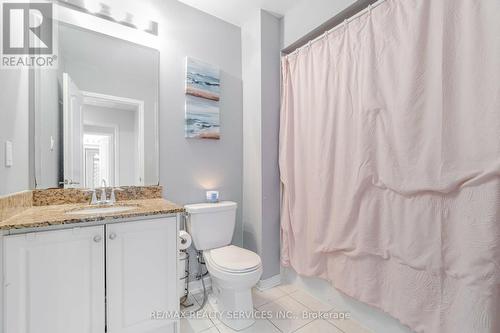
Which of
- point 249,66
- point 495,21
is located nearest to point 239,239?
point 249,66

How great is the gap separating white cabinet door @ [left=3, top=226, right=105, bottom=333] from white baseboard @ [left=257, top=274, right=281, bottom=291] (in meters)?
1.26

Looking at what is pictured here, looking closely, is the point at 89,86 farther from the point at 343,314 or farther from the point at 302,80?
the point at 343,314

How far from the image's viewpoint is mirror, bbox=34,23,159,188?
1411 mm

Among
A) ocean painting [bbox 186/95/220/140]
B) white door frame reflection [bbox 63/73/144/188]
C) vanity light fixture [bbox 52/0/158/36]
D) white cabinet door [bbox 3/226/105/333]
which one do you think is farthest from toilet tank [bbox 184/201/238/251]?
vanity light fixture [bbox 52/0/158/36]

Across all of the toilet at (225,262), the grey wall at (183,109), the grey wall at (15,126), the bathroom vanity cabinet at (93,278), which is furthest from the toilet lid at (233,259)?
Answer: the grey wall at (15,126)

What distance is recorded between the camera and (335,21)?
166 cm

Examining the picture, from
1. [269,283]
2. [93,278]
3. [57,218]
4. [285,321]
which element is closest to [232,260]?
[285,321]

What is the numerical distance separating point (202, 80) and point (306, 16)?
1040 mm

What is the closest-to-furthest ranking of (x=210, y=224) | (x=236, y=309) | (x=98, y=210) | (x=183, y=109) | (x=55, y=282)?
(x=55, y=282)
(x=98, y=210)
(x=236, y=309)
(x=210, y=224)
(x=183, y=109)

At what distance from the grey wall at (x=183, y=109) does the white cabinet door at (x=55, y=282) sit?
816mm

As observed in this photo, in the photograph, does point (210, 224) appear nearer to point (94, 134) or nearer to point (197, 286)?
point (197, 286)

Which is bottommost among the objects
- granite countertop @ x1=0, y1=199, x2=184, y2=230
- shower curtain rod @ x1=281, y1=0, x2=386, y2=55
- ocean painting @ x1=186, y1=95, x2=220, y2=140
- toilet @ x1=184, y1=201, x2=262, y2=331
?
toilet @ x1=184, y1=201, x2=262, y2=331

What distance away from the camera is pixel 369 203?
1404 millimetres

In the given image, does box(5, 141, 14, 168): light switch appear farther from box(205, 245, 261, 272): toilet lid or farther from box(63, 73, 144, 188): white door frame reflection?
box(205, 245, 261, 272): toilet lid
